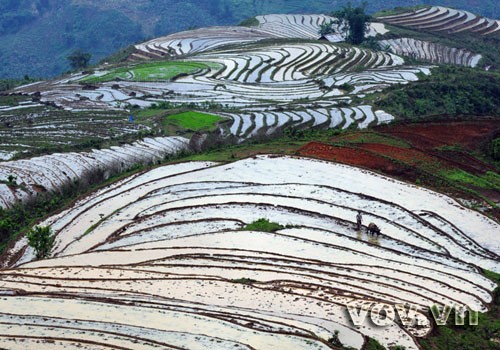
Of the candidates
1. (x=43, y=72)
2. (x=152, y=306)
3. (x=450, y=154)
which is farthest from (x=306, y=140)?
(x=43, y=72)

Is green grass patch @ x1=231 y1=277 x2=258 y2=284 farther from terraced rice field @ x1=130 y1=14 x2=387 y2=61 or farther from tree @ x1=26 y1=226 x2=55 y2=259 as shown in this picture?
terraced rice field @ x1=130 y1=14 x2=387 y2=61

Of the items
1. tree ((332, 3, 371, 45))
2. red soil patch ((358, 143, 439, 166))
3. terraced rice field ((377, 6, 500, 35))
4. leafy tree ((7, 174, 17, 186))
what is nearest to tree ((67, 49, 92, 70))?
tree ((332, 3, 371, 45))

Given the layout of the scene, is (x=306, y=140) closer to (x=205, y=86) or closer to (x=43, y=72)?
(x=205, y=86)

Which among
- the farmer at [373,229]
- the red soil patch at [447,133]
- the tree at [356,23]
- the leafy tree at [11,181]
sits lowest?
the farmer at [373,229]

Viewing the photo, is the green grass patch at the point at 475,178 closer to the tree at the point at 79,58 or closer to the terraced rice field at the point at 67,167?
the terraced rice field at the point at 67,167

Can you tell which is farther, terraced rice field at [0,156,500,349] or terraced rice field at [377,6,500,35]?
terraced rice field at [377,6,500,35]

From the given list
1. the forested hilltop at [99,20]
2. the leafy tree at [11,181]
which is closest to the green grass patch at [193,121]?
the leafy tree at [11,181]
